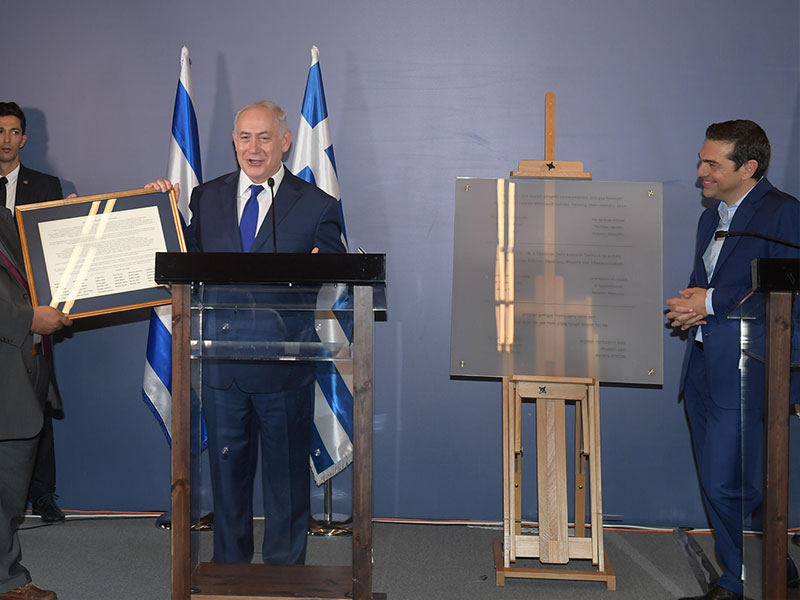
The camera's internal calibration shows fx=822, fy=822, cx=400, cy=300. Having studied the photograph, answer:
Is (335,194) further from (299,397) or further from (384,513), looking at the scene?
(299,397)

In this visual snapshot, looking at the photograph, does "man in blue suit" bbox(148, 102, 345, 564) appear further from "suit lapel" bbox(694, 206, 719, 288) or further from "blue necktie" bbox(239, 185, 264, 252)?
"suit lapel" bbox(694, 206, 719, 288)

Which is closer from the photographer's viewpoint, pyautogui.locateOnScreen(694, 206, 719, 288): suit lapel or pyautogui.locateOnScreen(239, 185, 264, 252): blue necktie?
pyautogui.locateOnScreen(239, 185, 264, 252): blue necktie

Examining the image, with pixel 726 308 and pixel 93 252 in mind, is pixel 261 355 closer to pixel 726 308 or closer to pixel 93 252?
pixel 93 252

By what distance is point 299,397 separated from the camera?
2.34 m

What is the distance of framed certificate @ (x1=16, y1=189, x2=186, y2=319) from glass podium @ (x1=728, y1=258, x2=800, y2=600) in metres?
2.03

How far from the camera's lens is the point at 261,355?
2352 mm

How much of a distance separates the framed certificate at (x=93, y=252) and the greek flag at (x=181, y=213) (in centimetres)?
96

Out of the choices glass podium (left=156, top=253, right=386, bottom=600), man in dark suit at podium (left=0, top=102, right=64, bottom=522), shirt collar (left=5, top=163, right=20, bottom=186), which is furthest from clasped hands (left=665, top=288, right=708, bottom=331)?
shirt collar (left=5, top=163, right=20, bottom=186)

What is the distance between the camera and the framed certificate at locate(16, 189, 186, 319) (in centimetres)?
308

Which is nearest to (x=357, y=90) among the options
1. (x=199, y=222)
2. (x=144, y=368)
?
(x=199, y=222)

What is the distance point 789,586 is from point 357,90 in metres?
3.16

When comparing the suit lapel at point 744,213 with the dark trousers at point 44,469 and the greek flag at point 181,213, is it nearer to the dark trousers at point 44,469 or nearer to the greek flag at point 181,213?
the greek flag at point 181,213

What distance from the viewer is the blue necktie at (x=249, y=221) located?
322 cm

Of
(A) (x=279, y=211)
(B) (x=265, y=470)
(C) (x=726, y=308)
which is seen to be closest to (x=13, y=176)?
(A) (x=279, y=211)
